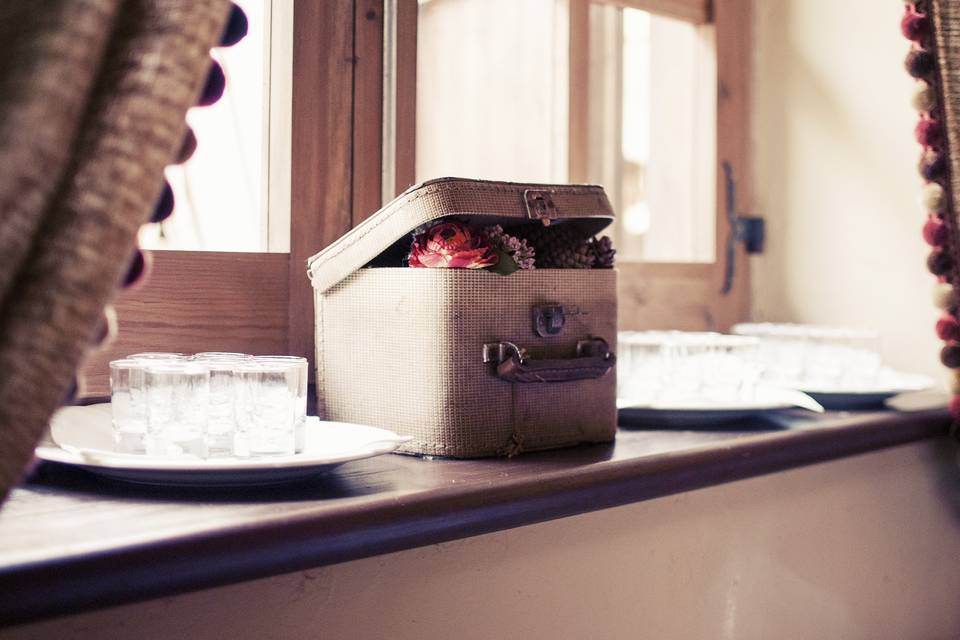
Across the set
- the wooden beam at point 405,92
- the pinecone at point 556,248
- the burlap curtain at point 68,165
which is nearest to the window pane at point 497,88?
the wooden beam at point 405,92

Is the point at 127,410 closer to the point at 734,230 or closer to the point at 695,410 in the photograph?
the point at 695,410

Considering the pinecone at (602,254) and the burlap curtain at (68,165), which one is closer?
the burlap curtain at (68,165)

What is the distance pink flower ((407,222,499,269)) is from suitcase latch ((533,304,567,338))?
0.23 ft

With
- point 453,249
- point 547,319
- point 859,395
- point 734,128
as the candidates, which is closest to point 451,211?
point 453,249

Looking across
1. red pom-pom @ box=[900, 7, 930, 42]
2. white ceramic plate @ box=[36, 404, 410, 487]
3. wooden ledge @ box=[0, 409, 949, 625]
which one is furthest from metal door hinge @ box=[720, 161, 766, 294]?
white ceramic plate @ box=[36, 404, 410, 487]

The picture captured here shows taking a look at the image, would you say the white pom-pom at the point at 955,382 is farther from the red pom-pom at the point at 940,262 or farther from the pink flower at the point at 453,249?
the pink flower at the point at 453,249

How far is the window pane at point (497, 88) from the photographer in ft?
4.42

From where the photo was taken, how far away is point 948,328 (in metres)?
1.31

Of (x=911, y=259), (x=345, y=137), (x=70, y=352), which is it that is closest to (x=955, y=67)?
(x=911, y=259)

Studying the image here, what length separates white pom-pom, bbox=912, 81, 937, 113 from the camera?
1.27 m

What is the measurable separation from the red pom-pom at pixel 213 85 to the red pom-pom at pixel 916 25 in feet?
3.46

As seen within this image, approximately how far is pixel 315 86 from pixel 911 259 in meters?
1.01

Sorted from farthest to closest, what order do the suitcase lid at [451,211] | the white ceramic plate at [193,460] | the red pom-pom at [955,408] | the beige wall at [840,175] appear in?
1. the beige wall at [840,175]
2. the red pom-pom at [955,408]
3. the suitcase lid at [451,211]
4. the white ceramic plate at [193,460]

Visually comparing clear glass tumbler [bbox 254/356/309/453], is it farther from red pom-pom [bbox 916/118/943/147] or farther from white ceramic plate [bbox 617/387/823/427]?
red pom-pom [bbox 916/118/943/147]
